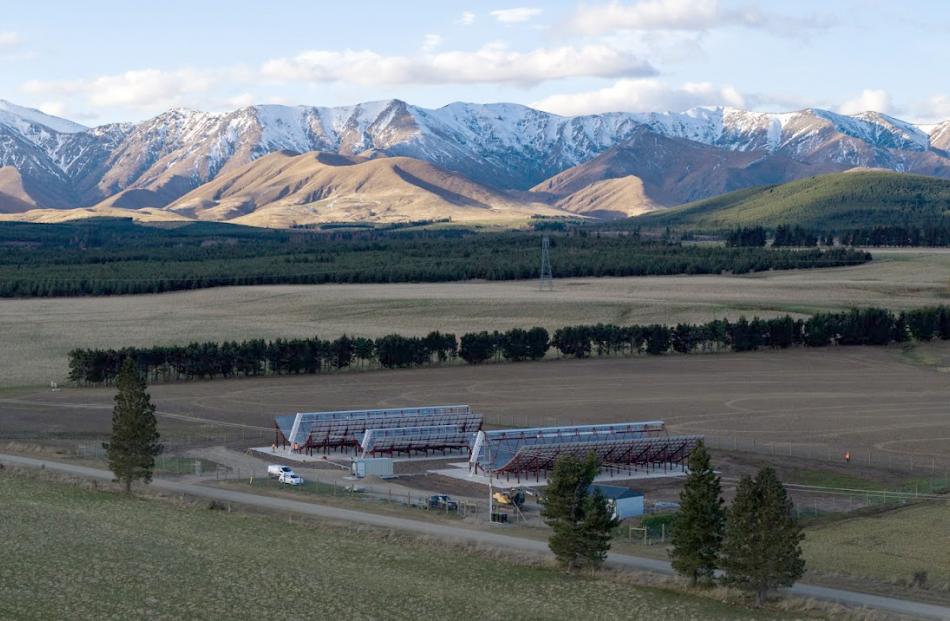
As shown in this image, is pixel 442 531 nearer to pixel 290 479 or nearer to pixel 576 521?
pixel 576 521

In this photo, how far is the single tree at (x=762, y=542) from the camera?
4116cm

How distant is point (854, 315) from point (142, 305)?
79.0 metres

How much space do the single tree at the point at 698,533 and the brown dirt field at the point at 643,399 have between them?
90.7 feet

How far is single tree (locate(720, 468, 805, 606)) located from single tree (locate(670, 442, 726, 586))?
823mm

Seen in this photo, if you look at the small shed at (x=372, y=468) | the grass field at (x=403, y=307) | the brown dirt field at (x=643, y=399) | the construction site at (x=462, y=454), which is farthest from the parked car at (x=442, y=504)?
the grass field at (x=403, y=307)

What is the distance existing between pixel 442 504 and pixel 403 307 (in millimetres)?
91461

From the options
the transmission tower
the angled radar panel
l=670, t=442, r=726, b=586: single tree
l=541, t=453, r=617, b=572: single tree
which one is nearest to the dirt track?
l=541, t=453, r=617, b=572: single tree

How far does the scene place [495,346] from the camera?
11006 cm

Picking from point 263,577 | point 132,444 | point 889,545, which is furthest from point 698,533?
point 132,444

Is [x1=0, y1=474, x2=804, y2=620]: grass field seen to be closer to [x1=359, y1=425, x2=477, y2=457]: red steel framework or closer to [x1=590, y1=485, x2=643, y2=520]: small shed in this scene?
[x1=590, y1=485, x2=643, y2=520]: small shed

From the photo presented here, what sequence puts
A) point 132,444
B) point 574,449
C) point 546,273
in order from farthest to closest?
point 546,273 → point 574,449 → point 132,444

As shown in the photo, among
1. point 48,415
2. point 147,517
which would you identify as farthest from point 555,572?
point 48,415

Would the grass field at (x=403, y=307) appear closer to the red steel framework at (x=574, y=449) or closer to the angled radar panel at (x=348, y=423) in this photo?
the angled radar panel at (x=348, y=423)

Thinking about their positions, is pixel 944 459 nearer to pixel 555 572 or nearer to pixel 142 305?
pixel 555 572
